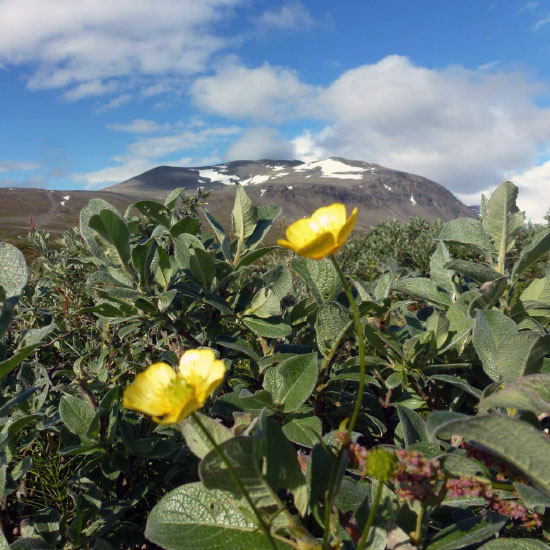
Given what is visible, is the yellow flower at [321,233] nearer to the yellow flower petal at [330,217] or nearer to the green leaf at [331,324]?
the yellow flower petal at [330,217]

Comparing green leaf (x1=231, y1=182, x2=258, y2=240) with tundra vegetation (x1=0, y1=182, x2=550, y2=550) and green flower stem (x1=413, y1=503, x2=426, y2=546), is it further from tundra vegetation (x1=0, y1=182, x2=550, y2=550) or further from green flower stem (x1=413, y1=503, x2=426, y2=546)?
green flower stem (x1=413, y1=503, x2=426, y2=546)

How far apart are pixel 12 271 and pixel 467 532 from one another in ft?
4.76

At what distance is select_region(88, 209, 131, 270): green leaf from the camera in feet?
5.53

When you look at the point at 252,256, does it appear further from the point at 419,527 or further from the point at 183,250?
the point at 419,527

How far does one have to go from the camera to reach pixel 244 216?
2.17 metres

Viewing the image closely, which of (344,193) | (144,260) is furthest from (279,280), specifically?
(344,193)

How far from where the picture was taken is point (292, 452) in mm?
1062

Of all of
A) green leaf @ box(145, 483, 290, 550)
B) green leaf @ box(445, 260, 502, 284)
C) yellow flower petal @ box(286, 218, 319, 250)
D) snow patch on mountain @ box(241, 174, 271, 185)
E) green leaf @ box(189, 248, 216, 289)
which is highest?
snow patch on mountain @ box(241, 174, 271, 185)

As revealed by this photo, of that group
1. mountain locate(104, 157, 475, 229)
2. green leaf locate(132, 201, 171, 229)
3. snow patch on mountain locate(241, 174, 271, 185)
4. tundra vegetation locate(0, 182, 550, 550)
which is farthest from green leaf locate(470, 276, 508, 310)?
snow patch on mountain locate(241, 174, 271, 185)

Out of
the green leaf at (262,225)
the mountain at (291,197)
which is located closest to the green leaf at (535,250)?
the green leaf at (262,225)

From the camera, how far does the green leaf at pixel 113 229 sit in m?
1.68

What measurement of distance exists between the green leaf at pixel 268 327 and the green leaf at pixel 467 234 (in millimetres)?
830

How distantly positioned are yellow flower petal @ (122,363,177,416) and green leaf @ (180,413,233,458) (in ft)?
0.34

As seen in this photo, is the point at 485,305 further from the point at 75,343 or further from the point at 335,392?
the point at 75,343
